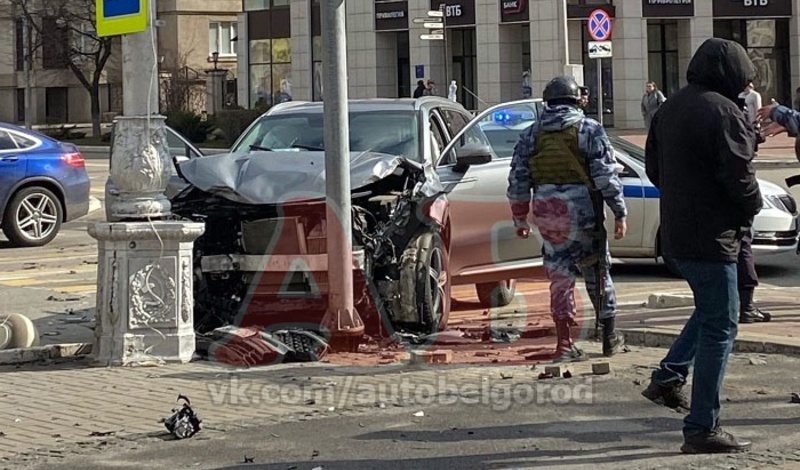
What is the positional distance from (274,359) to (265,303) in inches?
25.5

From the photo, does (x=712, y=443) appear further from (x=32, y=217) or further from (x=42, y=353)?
(x=32, y=217)

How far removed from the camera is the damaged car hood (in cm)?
961

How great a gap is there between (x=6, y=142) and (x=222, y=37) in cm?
5766

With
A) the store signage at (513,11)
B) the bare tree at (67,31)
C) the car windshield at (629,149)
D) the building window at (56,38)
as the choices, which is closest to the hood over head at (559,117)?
the car windshield at (629,149)

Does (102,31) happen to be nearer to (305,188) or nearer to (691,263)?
(305,188)

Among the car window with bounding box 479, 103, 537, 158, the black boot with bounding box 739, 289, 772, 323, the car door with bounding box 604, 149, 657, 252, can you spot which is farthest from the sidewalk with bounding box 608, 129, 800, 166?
the black boot with bounding box 739, 289, 772, 323

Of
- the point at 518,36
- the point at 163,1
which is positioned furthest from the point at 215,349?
the point at 163,1

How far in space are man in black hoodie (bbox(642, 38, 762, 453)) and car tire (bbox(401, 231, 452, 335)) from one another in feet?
11.4

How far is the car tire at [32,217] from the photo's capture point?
17984 mm

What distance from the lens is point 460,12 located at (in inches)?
2125

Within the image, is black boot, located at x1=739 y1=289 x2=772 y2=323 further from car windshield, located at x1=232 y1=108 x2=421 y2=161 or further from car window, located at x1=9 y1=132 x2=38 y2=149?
car window, located at x1=9 y1=132 x2=38 y2=149

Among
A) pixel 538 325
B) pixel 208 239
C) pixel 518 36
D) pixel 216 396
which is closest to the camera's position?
pixel 216 396

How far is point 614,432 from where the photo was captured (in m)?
7.05

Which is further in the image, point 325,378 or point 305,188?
point 305,188
